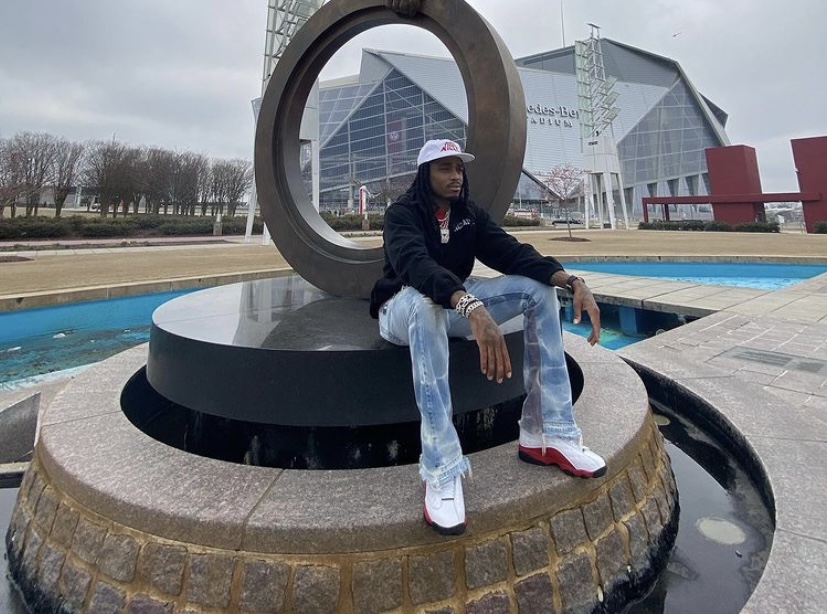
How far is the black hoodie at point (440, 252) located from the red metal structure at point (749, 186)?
113 feet

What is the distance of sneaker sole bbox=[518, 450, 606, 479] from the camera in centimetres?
200

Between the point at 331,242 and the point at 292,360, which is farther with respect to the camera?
the point at 331,242

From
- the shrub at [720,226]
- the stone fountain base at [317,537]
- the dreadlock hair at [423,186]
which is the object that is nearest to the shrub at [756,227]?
the shrub at [720,226]

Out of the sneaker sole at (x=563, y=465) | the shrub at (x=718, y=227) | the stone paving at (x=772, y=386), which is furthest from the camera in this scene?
the shrub at (x=718, y=227)

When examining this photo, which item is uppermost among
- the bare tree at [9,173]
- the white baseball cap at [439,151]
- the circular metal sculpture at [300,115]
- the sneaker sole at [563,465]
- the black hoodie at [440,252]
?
the bare tree at [9,173]

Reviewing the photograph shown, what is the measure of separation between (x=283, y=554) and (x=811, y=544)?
79.3 inches

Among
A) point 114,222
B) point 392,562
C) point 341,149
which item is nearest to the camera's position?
point 392,562

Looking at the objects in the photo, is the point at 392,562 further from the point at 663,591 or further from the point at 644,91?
the point at 644,91

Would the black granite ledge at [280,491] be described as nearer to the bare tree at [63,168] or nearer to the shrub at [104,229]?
the shrub at [104,229]

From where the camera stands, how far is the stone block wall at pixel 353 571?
168cm

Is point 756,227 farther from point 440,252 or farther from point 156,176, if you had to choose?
point 156,176

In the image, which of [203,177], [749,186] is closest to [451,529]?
[749,186]

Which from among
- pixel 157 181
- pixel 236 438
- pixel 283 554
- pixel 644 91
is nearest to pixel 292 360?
pixel 236 438

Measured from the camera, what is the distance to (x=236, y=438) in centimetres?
297
